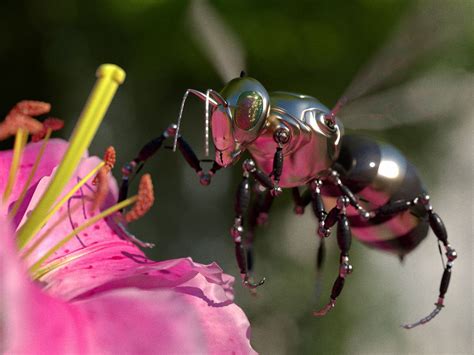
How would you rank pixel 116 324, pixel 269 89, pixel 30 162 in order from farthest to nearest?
pixel 269 89, pixel 30 162, pixel 116 324

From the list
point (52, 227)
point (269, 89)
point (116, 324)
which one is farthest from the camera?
point (269, 89)

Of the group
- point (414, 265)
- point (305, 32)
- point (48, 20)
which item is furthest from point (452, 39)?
point (414, 265)

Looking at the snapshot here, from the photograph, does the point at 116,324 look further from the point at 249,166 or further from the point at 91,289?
the point at 249,166

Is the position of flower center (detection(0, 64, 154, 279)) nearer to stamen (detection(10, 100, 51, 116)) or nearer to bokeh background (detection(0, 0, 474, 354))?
stamen (detection(10, 100, 51, 116))

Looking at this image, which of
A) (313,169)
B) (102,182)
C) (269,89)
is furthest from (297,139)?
(269,89)

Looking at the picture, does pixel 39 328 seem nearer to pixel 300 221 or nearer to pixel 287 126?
pixel 287 126

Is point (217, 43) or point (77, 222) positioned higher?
point (217, 43)

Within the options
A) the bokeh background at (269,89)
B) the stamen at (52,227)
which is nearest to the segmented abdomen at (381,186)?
the stamen at (52,227)

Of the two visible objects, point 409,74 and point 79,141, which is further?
point 409,74

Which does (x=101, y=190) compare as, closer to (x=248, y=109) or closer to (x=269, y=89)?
(x=248, y=109)
